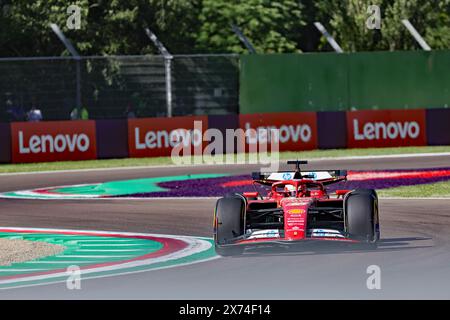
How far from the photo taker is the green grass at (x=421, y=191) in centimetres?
2266

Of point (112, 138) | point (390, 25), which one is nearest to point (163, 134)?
point (112, 138)

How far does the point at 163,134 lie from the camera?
35.1 meters

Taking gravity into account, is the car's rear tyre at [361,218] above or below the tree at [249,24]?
below

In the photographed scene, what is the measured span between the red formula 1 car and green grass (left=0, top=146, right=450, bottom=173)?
57.8 ft

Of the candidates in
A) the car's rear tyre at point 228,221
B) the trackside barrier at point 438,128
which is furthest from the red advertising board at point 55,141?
the car's rear tyre at point 228,221

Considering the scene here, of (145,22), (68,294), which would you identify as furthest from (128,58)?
(68,294)

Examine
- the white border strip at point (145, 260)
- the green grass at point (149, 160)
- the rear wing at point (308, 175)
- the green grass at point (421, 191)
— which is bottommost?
the white border strip at point (145, 260)

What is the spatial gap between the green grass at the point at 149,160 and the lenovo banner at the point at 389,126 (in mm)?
301

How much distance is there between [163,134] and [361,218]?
2092 centimetres

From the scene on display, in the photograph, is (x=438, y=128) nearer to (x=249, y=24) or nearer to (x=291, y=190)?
(x=249, y=24)

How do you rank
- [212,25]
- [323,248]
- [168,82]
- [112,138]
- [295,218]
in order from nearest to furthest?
[295,218] → [323,248] → [112,138] → [168,82] → [212,25]

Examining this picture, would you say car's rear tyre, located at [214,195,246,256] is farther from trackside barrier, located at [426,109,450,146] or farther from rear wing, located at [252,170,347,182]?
trackside barrier, located at [426,109,450,146]

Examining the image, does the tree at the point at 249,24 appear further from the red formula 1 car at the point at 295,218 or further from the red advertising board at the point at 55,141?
the red formula 1 car at the point at 295,218
